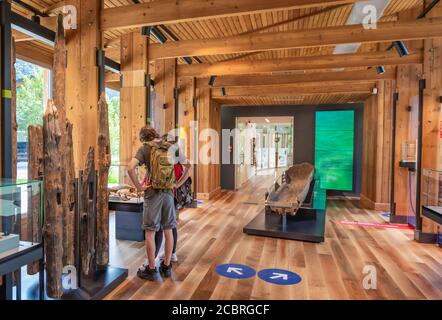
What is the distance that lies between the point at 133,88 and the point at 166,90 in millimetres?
1351

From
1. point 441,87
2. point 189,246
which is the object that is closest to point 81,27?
point 189,246

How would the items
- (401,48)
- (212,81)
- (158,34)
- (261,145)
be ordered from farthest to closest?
1. (261,145)
2. (212,81)
3. (158,34)
4. (401,48)

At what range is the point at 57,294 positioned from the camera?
2.65 meters

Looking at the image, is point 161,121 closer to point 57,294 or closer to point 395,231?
point 57,294

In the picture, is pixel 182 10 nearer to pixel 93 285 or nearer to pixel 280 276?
pixel 93 285

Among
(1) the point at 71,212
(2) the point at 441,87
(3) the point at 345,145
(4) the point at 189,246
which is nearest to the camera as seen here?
(1) the point at 71,212

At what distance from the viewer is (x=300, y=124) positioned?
9672 millimetres

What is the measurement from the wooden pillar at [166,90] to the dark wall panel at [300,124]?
14.4 ft

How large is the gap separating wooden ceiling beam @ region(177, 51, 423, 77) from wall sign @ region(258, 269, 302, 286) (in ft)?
11.4

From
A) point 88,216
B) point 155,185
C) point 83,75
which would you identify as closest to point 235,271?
point 155,185

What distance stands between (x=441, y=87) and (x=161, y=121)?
4.83m

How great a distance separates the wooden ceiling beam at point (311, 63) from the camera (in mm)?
4938

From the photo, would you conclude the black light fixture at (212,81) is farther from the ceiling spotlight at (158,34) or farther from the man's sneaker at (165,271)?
the man's sneaker at (165,271)

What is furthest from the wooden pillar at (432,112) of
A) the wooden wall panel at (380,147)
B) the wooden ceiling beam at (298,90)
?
the wooden ceiling beam at (298,90)
